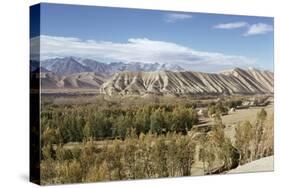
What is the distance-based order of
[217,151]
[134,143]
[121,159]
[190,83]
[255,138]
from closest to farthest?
[121,159] < [134,143] < [190,83] < [217,151] < [255,138]

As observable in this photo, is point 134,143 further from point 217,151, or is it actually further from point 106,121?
point 217,151

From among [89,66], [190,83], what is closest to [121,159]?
[89,66]

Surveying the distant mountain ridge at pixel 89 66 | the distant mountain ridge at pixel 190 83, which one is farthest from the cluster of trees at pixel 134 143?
the distant mountain ridge at pixel 89 66

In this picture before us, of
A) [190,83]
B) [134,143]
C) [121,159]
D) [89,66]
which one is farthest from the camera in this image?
[190,83]

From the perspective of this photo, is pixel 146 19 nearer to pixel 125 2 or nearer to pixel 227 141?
pixel 125 2

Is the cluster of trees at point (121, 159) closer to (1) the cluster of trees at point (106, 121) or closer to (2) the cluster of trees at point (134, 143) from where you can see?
(2) the cluster of trees at point (134, 143)

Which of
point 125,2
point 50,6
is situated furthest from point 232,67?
point 50,6

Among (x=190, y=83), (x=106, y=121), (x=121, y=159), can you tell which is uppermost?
(x=190, y=83)

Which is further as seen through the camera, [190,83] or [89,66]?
[190,83]
